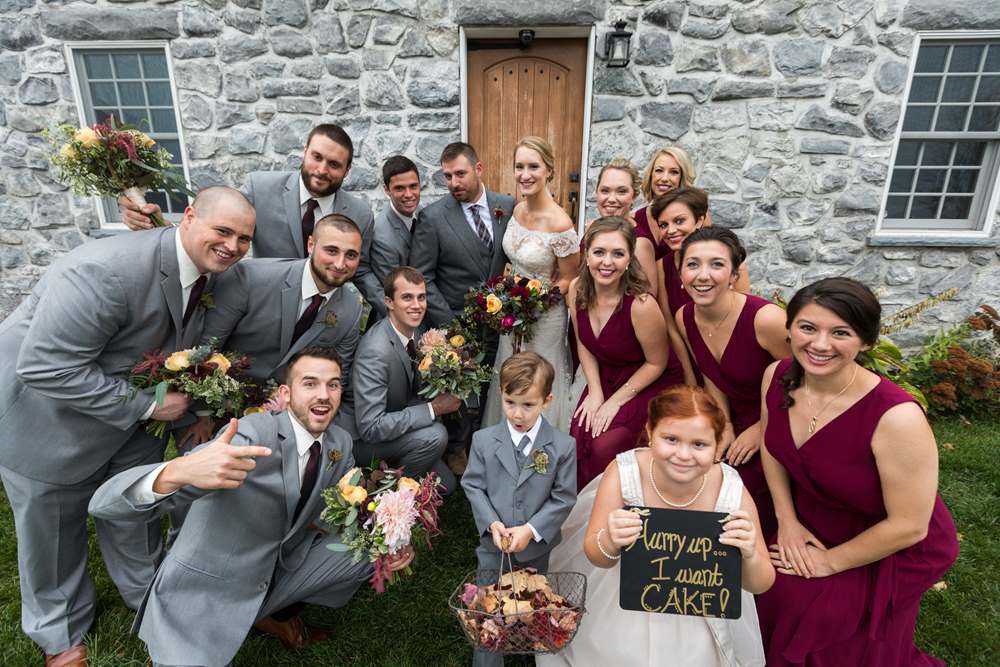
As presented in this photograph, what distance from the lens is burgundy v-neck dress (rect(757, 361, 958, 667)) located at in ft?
7.75

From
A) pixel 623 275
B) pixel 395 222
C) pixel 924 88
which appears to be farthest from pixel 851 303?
pixel 924 88

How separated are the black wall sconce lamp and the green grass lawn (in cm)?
463

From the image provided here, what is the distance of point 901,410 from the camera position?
2229 millimetres

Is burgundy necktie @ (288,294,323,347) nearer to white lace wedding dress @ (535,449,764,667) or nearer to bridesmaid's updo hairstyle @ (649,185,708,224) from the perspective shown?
white lace wedding dress @ (535,449,764,667)

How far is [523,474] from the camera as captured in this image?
8.87ft

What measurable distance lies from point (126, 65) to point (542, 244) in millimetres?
5354

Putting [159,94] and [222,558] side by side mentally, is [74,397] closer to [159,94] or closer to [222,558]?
[222,558]

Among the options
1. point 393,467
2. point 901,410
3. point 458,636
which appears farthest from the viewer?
point 393,467

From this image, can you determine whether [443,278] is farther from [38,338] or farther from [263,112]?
[263,112]

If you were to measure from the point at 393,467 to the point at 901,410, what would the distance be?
2.83m

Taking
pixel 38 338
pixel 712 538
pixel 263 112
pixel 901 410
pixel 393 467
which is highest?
pixel 263 112

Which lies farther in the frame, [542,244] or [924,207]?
[924,207]

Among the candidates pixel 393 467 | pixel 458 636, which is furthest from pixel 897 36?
pixel 458 636

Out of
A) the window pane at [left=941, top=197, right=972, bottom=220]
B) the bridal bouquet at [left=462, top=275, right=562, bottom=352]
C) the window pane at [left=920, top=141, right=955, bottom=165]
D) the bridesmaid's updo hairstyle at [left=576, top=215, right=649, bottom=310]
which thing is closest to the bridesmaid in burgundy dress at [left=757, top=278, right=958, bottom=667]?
the bridesmaid's updo hairstyle at [left=576, top=215, right=649, bottom=310]
